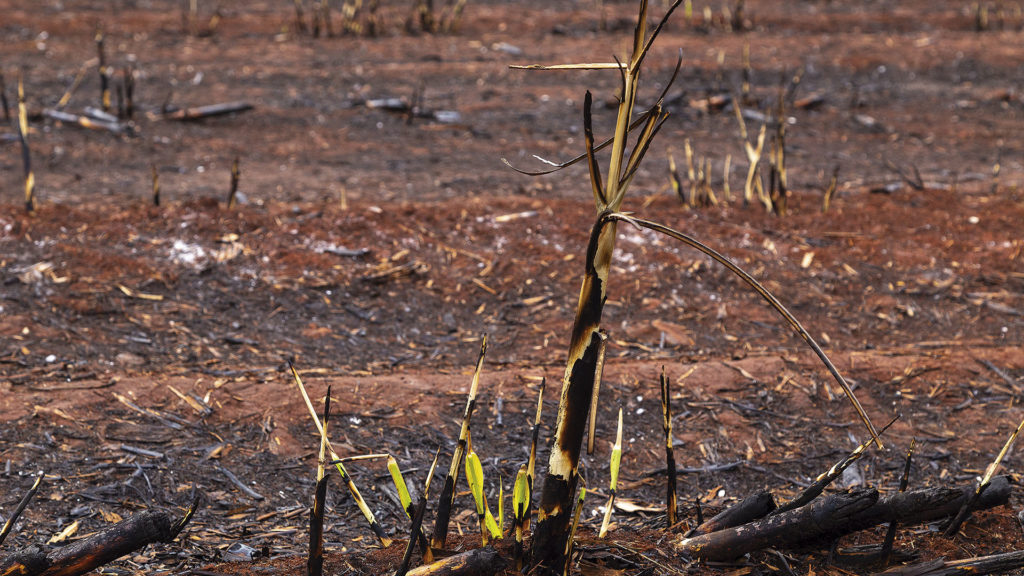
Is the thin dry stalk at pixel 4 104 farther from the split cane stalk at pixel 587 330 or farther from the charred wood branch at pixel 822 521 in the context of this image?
the charred wood branch at pixel 822 521

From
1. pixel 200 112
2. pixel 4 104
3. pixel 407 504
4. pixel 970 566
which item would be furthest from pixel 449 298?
pixel 4 104

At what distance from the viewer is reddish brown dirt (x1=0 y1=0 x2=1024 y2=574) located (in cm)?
354

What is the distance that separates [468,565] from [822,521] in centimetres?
98

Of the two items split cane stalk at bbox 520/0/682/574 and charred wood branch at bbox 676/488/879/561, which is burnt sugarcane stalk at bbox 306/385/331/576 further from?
charred wood branch at bbox 676/488/879/561

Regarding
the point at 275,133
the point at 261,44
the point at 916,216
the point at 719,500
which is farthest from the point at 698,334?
the point at 261,44

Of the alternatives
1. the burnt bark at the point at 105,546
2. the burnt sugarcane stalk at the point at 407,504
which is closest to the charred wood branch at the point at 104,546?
the burnt bark at the point at 105,546

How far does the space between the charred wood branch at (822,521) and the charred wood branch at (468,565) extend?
0.60 m

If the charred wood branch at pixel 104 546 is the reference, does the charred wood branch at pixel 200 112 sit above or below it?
above

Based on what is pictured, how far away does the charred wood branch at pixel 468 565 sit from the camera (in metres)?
2.34

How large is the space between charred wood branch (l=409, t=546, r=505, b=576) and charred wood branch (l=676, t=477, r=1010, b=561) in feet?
1.98

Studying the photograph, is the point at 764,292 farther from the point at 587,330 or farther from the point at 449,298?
the point at 449,298

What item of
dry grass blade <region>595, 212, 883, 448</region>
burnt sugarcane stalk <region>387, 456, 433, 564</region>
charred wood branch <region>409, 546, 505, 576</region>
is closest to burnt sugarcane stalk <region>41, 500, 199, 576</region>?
burnt sugarcane stalk <region>387, 456, 433, 564</region>

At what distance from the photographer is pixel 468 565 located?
236cm

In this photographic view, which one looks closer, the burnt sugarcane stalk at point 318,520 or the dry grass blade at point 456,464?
the burnt sugarcane stalk at point 318,520
